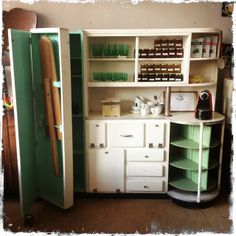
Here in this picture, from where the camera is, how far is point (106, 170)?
287cm

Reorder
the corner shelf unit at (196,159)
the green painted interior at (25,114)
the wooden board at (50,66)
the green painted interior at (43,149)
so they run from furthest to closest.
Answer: the corner shelf unit at (196,159), the green painted interior at (43,149), the wooden board at (50,66), the green painted interior at (25,114)

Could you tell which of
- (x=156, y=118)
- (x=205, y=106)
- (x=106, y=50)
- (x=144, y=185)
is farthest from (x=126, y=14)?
(x=144, y=185)

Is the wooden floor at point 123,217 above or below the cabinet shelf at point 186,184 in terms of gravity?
below

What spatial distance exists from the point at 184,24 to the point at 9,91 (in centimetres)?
202

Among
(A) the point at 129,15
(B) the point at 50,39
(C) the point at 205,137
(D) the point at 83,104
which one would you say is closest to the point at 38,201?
(D) the point at 83,104

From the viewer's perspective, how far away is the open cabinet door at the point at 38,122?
2.35 metres

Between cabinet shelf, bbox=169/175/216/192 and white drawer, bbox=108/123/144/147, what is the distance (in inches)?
20.9

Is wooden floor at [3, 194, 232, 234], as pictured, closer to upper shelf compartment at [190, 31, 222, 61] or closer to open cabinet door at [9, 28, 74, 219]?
open cabinet door at [9, 28, 74, 219]

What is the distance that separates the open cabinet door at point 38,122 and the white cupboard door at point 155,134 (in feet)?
2.58

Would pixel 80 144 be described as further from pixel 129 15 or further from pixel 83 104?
pixel 129 15

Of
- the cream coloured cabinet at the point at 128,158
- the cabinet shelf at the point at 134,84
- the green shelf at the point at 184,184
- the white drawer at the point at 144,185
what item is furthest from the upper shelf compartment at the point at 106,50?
the green shelf at the point at 184,184

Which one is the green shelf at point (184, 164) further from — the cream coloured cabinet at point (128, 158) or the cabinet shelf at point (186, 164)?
the cream coloured cabinet at point (128, 158)

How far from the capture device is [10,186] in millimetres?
2867

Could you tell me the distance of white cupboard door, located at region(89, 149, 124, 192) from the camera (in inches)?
112
